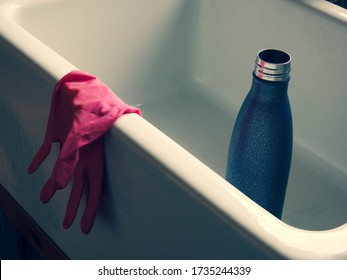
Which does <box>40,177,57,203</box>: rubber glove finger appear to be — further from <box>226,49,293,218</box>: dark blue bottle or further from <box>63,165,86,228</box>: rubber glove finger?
<box>226,49,293,218</box>: dark blue bottle

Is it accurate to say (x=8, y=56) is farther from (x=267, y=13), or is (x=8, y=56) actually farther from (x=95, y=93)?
(x=267, y=13)

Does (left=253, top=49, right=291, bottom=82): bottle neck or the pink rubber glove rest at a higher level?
(left=253, top=49, right=291, bottom=82): bottle neck

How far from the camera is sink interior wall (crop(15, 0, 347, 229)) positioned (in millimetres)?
1118

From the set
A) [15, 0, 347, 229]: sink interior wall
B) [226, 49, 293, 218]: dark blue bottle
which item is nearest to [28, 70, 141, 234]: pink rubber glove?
[226, 49, 293, 218]: dark blue bottle

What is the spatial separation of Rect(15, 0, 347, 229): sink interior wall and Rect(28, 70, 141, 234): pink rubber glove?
274 millimetres

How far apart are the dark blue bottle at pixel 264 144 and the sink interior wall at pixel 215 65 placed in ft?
0.40

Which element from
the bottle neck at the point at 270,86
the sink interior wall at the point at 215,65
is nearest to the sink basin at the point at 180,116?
the sink interior wall at the point at 215,65

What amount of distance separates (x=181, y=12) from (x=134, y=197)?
539mm

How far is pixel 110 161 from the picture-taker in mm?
866

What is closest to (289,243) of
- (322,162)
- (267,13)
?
(322,162)

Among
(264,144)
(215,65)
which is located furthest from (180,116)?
(264,144)

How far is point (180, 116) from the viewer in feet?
4.15

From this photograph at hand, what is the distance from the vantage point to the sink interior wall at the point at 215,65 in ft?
3.67
